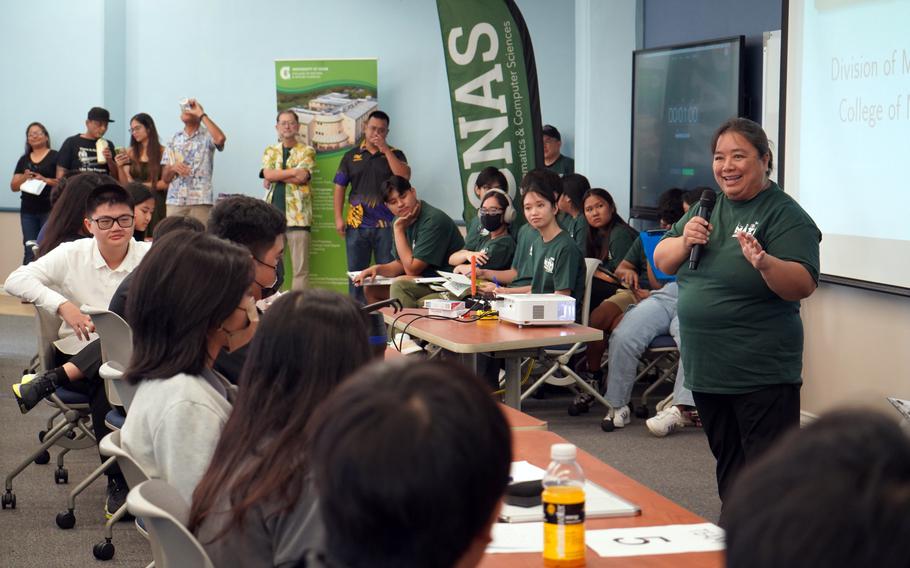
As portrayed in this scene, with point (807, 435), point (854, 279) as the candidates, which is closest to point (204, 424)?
point (807, 435)

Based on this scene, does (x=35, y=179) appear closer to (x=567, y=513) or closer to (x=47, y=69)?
(x=47, y=69)

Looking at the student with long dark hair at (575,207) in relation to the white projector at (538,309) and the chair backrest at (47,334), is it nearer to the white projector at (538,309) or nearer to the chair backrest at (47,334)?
the white projector at (538,309)

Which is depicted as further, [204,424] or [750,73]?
[750,73]

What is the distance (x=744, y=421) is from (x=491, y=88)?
4.38m

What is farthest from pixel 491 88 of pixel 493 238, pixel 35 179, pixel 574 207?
pixel 35 179

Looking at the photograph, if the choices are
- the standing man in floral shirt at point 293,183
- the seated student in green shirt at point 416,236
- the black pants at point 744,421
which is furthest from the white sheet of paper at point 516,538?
the standing man in floral shirt at point 293,183

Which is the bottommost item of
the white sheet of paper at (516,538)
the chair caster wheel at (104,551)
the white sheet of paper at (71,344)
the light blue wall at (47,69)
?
the chair caster wheel at (104,551)

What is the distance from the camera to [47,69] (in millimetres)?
11266

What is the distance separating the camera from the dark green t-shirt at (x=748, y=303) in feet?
10.7

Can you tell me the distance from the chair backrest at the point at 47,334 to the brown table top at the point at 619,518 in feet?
7.69

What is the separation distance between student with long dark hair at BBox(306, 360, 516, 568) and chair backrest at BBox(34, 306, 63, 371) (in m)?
3.60

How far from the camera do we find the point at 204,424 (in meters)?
2.08

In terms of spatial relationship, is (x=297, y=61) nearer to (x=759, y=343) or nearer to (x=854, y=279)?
(x=854, y=279)

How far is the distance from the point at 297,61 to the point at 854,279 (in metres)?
6.56
